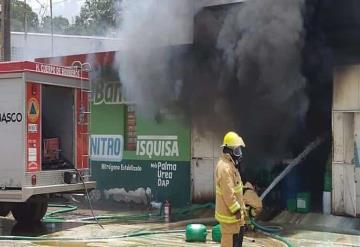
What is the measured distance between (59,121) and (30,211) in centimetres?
171

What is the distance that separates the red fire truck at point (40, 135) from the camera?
31.2 ft

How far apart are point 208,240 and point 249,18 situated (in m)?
3.98

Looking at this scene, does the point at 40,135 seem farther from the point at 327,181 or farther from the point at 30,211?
the point at 327,181

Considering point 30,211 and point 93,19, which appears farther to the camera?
point 93,19

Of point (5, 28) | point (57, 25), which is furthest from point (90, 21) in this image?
point (5, 28)

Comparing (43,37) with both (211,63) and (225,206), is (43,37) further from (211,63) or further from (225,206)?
(225,206)

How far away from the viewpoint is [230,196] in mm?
5973

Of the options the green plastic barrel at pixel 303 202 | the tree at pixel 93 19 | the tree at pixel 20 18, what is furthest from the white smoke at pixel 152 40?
the tree at pixel 20 18

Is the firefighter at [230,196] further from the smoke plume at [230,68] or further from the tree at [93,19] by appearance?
the tree at [93,19]

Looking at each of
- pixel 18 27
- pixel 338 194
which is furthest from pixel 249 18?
pixel 18 27

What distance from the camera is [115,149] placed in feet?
46.3

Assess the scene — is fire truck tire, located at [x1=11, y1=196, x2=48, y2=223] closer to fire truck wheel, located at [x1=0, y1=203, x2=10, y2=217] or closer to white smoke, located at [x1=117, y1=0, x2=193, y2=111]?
fire truck wheel, located at [x1=0, y1=203, x2=10, y2=217]

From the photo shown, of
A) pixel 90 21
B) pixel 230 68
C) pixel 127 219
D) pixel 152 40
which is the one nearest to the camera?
pixel 230 68

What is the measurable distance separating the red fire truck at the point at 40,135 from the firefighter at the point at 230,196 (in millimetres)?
4308
